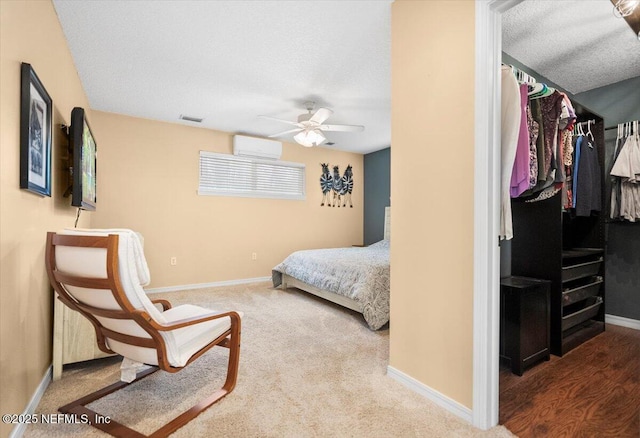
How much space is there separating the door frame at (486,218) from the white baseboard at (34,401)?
2169 mm

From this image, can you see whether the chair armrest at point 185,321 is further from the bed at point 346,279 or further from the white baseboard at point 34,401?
the bed at point 346,279

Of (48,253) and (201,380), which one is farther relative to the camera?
(201,380)

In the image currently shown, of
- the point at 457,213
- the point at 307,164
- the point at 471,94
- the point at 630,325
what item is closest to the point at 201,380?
the point at 457,213

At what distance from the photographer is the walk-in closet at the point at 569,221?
176cm

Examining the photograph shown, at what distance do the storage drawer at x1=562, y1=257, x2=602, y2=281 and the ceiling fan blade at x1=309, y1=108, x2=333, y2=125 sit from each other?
101 inches

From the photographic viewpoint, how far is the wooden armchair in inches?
52.7

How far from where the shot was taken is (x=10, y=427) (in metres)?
1.37

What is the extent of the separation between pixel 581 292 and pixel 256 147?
4485mm

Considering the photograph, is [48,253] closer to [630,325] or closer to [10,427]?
[10,427]

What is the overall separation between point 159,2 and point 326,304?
131 inches

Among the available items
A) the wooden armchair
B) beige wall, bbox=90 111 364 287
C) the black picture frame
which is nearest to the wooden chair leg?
the wooden armchair

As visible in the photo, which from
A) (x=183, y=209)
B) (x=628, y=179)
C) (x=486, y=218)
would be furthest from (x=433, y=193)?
(x=183, y=209)

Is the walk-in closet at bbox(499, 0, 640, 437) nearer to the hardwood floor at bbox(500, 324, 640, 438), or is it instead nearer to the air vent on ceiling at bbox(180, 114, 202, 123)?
the hardwood floor at bbox(500, 324, 640, 438)

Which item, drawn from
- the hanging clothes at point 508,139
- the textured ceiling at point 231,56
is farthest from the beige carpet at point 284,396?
the textured ceiling at point 231,56
